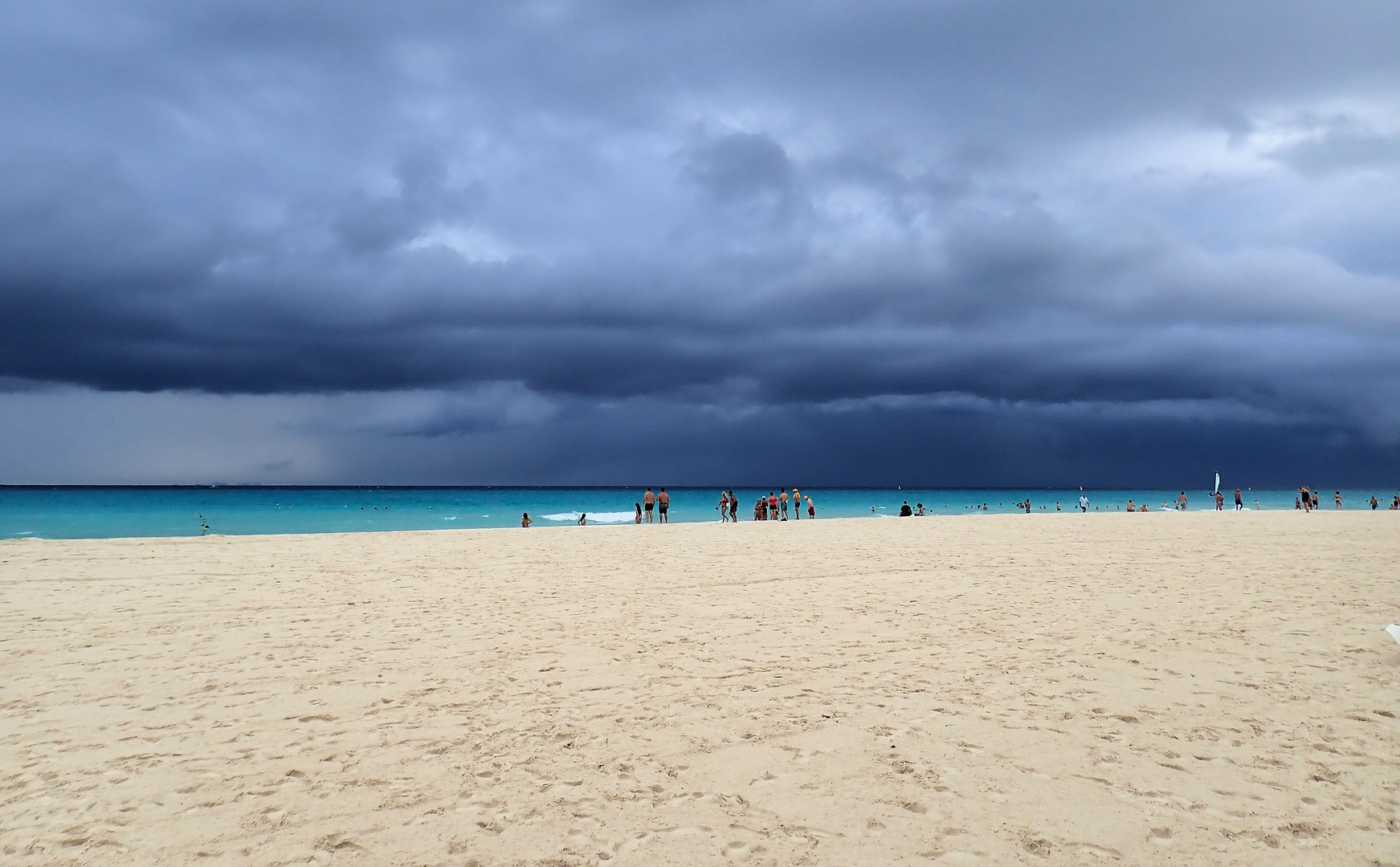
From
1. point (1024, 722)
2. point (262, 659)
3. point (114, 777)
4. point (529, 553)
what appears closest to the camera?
point (114, 777)

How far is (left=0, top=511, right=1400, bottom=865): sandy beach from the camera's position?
4.80m

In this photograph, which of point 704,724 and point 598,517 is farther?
point 598,517

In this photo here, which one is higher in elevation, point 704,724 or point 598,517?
point 704,724

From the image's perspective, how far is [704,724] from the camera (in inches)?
265

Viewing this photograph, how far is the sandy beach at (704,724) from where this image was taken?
4.80 meters

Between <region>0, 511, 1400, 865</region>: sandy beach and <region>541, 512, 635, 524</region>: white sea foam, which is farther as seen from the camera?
<region>541, 512, 635, 524</region>: white sea foam

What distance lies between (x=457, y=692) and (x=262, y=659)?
10.6ft

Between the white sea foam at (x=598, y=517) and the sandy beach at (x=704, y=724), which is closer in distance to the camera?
the sandy beach at (x=704, y=724)

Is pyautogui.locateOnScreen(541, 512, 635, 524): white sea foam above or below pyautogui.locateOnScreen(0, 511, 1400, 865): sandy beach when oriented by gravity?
below

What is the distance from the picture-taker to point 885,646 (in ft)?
30.7

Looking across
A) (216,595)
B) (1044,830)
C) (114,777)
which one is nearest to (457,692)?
(114,777)

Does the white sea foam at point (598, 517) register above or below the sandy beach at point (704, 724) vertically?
below

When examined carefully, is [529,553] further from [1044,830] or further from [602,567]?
[1044,830]

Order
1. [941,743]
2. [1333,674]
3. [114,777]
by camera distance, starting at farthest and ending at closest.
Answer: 1. [1333,674]
2. [941,743]
3. [114,777]
